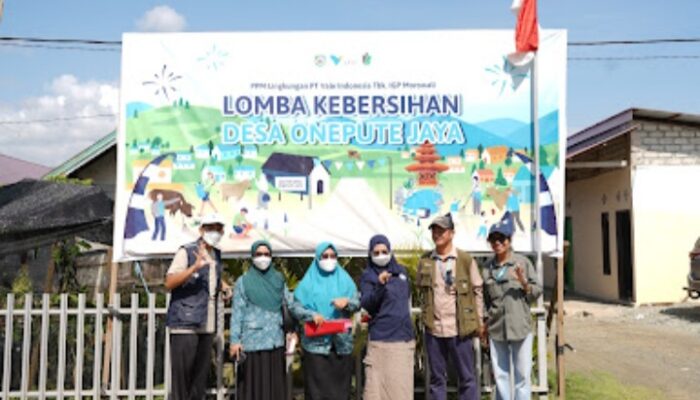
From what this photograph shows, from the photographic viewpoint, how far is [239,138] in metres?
5.89

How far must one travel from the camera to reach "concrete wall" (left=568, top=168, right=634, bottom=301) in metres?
14.3

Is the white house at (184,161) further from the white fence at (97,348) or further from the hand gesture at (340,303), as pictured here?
the hand gesture at (340,303)

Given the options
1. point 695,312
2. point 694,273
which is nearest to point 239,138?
point 694,273

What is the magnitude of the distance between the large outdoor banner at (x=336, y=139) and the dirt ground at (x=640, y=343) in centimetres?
294

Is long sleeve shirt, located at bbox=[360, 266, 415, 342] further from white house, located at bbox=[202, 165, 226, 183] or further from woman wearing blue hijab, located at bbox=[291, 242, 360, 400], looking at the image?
white house, located at bbox=[202, 165, 226, 183]

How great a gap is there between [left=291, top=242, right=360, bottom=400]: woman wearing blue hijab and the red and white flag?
8.71 feet

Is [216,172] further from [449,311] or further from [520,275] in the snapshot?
[520,275]

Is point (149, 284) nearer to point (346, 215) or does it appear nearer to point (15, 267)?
point (15, 267)

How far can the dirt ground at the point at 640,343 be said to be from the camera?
7438 millimetres

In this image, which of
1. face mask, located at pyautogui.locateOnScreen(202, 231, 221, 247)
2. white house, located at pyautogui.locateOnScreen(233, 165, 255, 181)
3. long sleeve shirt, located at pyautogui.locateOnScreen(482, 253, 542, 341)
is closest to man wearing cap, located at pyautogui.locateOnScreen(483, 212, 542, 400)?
long sleeve shirt, located at pyautogui.locateOnScreen(482, 253, 542, 341)

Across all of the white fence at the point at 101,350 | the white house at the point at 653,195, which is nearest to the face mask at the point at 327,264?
the white fence at the point at 101,350

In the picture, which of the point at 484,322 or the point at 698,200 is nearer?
the point at 484,322

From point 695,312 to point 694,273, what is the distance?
1.22m

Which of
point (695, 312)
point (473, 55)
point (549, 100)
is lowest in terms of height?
point (695, 312)
